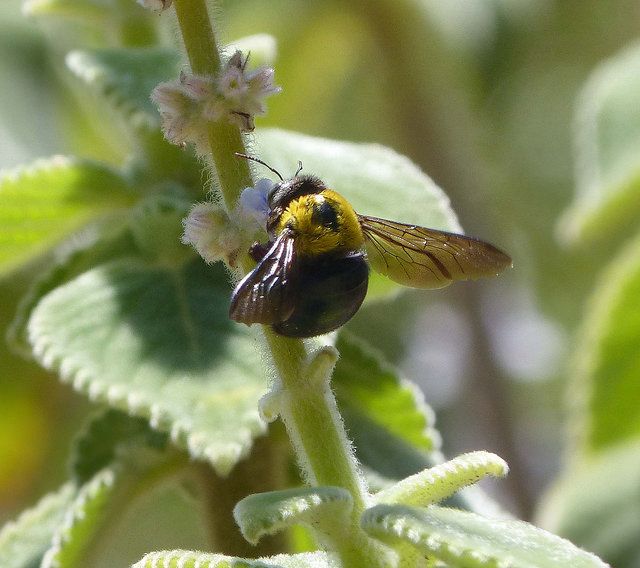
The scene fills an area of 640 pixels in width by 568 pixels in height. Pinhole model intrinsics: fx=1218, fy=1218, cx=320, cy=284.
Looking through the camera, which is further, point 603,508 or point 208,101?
point 603,508

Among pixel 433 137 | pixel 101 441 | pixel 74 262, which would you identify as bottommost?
pixel 101 441

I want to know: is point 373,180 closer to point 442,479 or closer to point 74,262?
point 74,262

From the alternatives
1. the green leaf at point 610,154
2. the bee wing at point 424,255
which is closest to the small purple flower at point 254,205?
the bee wing at point 424,255

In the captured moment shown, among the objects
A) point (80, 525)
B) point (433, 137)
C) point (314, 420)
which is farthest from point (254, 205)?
point (433, 137)

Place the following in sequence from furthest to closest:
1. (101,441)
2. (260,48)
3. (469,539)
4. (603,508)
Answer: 1. (603,508)
2. (260,48)
3. (101,441)
4. (469,539)

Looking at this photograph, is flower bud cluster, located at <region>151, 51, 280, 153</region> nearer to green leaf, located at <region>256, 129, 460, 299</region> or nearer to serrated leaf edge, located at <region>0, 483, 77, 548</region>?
green leaf, located at <region>256, 129, 460, 299</region>

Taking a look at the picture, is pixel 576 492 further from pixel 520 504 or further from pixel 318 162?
pixel 318 162

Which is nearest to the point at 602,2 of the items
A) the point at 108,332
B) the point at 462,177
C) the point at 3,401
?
the point at 462,177
